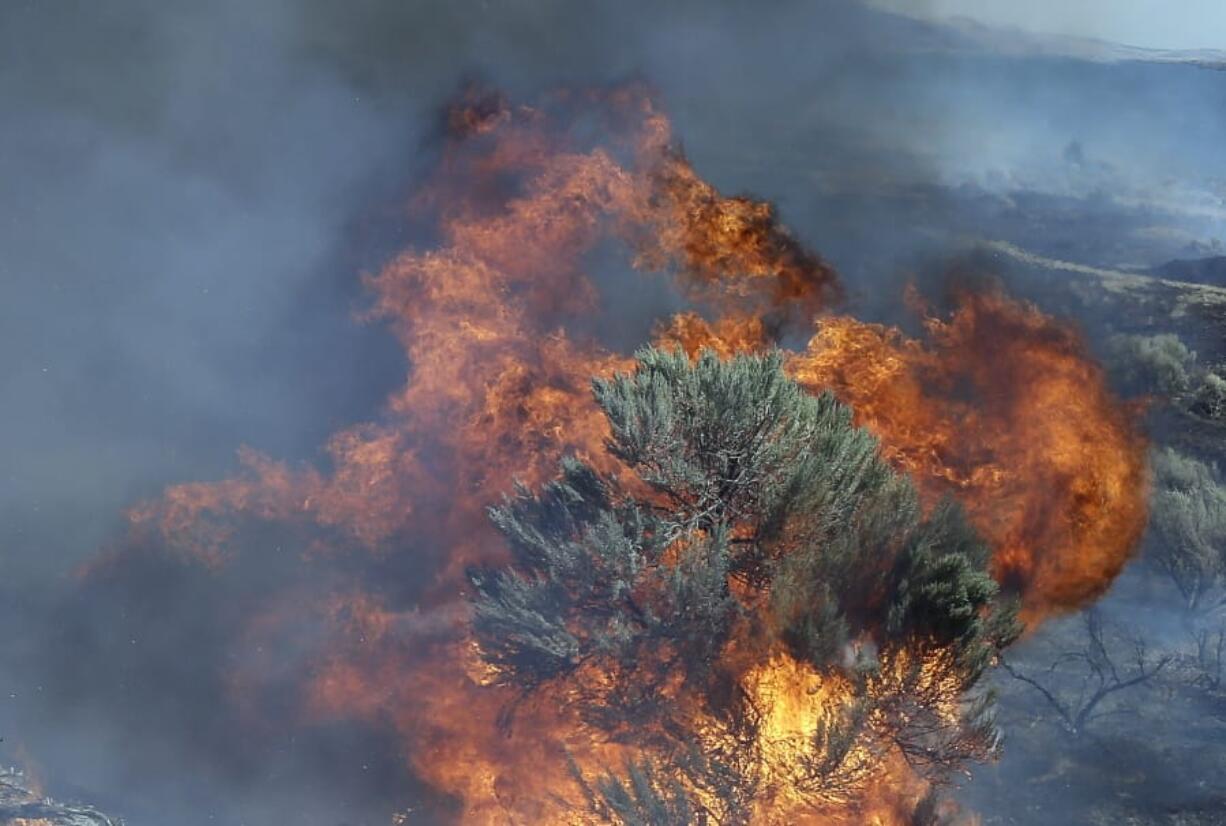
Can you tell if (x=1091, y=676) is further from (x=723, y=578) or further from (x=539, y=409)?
(x=539, y=409)

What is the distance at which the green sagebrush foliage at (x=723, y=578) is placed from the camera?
14516 millimetres

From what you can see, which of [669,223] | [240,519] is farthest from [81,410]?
[669,223]

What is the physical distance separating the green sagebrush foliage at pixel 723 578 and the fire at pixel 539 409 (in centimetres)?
219

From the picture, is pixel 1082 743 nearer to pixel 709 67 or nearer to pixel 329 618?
pixel 329 618

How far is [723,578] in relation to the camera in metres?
15.0

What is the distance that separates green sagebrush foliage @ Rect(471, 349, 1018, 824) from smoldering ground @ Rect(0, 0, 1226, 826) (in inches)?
173

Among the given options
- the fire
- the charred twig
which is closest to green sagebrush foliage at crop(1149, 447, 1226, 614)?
the charred twig

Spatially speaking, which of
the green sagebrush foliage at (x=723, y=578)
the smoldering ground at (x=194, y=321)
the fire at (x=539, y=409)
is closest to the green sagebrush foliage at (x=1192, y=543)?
the fire at (x=539, y=409)

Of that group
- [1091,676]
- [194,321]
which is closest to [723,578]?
[194,321]

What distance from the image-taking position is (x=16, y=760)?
61.5 feet

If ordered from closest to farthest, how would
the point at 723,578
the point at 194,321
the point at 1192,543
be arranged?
the point at 723,578 < the point at 194,321 < the point at 1192,543

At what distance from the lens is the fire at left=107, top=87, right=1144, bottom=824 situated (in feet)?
60.0

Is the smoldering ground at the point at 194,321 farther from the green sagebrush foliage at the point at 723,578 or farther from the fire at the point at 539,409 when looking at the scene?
the green sagebrush foliage at the point at 723,578

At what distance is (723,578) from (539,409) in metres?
5.28
